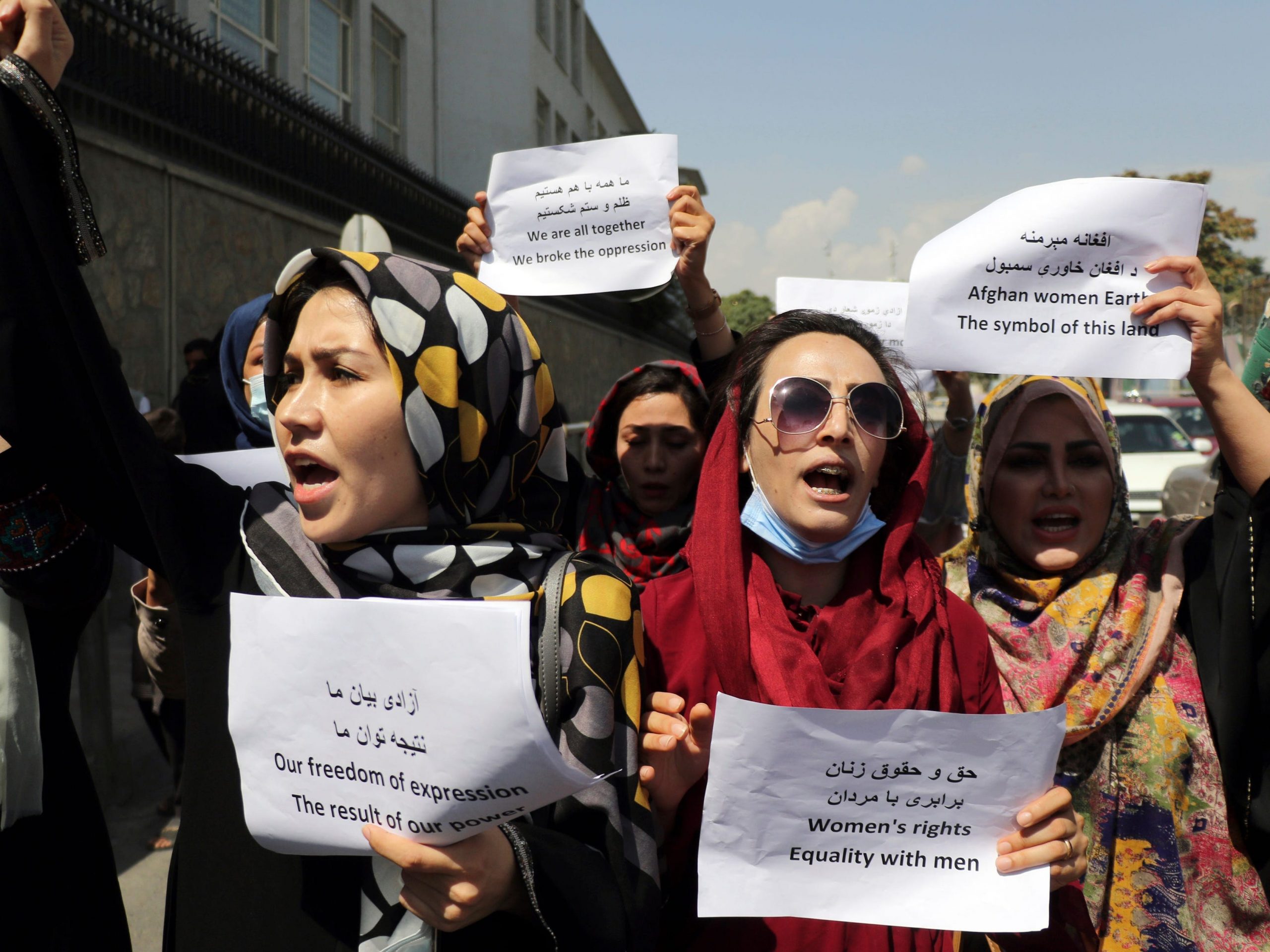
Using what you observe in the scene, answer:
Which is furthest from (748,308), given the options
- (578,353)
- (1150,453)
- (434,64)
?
(1150,453)

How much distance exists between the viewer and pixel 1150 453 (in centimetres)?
1098

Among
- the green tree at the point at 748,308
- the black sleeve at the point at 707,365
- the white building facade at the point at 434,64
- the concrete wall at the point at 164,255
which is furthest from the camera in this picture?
the green tree at the point at 748,308

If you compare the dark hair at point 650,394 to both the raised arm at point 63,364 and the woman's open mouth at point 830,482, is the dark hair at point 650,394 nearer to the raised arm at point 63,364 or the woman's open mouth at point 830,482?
the woman's open mouth at point 830,482

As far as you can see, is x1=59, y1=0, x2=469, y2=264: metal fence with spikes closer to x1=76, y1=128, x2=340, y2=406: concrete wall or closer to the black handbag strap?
x1=76, y1=128, x2=340, y2=406: concrete wall

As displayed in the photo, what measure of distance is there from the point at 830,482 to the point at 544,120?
21.5 meters

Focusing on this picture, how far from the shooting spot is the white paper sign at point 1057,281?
6.55 ft

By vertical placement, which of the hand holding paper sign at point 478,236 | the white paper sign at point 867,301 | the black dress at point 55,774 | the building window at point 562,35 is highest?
the building window at point 562,35

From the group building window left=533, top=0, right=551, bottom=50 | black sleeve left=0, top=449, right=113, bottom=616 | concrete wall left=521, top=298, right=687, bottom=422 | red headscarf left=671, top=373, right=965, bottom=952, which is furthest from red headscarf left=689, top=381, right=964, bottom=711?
building window left=533, top=0, right=551, bottom=50

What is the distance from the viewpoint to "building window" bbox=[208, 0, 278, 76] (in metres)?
9.33

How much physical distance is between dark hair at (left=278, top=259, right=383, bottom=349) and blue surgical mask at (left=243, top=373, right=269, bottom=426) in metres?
0.83

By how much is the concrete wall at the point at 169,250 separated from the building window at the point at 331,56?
2.87 meters

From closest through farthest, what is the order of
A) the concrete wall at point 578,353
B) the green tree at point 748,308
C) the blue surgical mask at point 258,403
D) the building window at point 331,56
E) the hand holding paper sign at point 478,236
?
the blue surgical mask at point 258,403
the hand holding paper sign at point 478,236
the building window at point 331,56
the concrete wall at point 578,353
the green tree at point 748,308

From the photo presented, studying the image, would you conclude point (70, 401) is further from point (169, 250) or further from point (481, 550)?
point (169, 250)

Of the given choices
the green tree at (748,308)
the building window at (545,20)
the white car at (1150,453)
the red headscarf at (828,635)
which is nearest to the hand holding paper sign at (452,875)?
the red headscarf at (828,635)
